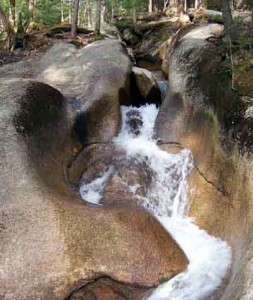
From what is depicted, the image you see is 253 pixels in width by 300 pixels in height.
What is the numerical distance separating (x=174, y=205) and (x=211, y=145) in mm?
1951

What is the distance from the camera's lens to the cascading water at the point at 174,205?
980cm

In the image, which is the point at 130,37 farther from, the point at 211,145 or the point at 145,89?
the point at 211,145

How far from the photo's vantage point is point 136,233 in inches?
400

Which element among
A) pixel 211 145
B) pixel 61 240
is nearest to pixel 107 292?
pixel 61 240

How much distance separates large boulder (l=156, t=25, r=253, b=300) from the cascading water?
0.92ft

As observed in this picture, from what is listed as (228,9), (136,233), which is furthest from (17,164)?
(228,9)

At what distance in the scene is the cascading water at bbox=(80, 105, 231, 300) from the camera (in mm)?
9805

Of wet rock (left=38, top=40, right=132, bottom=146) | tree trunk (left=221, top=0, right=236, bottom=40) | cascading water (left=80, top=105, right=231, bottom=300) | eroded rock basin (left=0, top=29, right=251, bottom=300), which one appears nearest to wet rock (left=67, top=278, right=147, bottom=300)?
eroded rock basin (left=0, top=29, right=251, bottom=300)

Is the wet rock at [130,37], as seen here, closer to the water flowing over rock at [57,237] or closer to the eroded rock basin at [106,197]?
the eroded rock basin at [106,197]

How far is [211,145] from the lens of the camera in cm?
1305

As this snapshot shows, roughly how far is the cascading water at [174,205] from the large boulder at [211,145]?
280 millimetres

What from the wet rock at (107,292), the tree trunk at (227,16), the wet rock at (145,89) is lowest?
the wet rock at (107,292)

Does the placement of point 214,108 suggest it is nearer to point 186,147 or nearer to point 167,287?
point 186,147

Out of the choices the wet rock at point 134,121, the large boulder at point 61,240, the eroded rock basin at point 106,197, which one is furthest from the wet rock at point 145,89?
the large boulder at point 61,240
